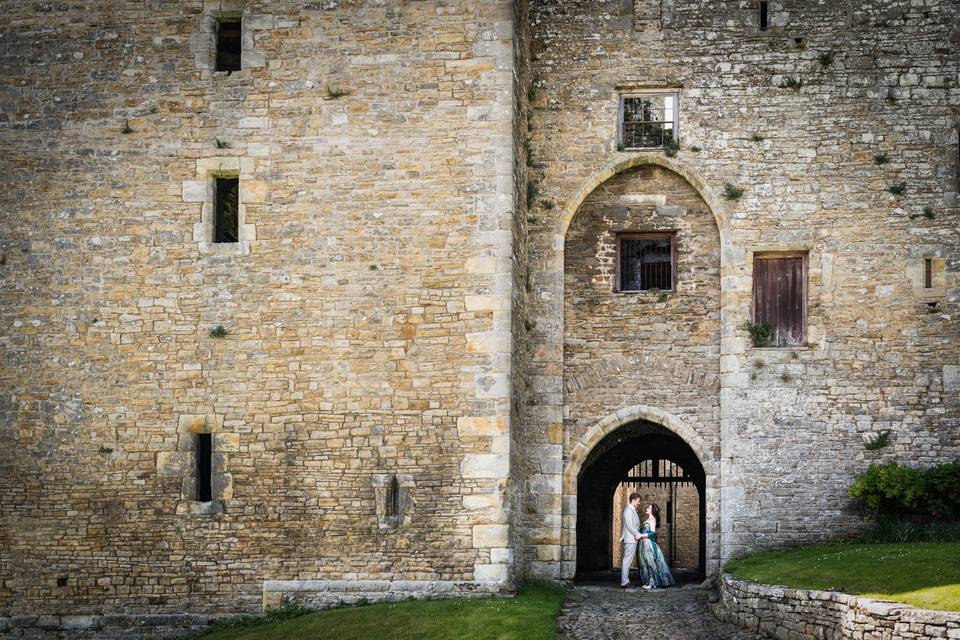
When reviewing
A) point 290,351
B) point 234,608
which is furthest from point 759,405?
point 234,608

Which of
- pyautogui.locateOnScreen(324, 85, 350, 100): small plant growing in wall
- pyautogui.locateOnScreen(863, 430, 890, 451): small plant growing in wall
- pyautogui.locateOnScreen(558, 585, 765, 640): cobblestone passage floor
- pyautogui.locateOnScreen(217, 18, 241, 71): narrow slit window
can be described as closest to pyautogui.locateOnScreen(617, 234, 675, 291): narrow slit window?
pyautogui.locateOnScreen(863, 430, 890, 451): small plant growing in wall

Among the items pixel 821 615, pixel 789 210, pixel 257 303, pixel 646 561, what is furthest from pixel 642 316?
pixel 821 615

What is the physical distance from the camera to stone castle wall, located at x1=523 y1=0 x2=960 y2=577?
15.8 m

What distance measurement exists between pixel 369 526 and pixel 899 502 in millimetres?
6445

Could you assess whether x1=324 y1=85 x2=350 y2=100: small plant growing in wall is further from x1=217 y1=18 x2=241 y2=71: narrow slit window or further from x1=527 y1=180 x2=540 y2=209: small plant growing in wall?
x1=527 y1=180 x2=540 y2=209: small plant growing in wall

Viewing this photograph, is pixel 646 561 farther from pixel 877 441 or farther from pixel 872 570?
pixel 872 570

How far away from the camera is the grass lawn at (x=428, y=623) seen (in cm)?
1316

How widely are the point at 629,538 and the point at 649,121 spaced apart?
5.63 metres

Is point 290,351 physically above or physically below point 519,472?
above

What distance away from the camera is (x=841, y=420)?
15.8 metres

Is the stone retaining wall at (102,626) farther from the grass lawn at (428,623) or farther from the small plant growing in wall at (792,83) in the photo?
the small plant growing in wall at (792,83)

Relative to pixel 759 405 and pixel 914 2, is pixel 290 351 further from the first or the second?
pixel 914 2

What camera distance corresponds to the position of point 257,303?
15.4 metres

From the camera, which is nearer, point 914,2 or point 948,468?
point 948,468
